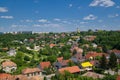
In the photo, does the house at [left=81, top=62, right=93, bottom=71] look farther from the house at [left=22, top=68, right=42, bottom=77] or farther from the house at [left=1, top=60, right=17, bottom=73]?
the house at [left=1, top=60, right=17, bottom=73]

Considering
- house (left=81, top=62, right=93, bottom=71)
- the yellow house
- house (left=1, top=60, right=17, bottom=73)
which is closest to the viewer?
house (left=81, top=62, right=93, bottom=71)

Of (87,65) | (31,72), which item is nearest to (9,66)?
(31,72)

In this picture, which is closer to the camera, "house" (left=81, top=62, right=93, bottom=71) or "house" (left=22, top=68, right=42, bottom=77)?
"house" (left=22, top=68, right=42, bottom=77)

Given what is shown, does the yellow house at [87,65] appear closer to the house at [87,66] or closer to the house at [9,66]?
the house at [87,66]

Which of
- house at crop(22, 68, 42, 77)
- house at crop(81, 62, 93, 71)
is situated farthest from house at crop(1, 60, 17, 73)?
house at crop(81, 62, 93, 71)

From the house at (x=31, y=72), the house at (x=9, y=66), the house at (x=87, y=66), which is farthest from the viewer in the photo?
the house at (x=9, y=66)

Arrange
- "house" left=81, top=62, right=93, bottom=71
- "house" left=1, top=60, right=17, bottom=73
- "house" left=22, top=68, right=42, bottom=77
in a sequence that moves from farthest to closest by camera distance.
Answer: "house" left=1, top=60, right=17, bottom=73
"house" left=81, top=62, right=93, bottom=71
"house" left=22, top=68, right=42, bottom=77

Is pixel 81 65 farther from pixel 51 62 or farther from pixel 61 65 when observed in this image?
pixel 51 62

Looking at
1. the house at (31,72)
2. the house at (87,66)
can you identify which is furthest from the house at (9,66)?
the house at (87,66)

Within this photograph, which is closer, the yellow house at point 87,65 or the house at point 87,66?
the house at point 87,66

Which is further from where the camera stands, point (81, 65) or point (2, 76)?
point (81, 65)

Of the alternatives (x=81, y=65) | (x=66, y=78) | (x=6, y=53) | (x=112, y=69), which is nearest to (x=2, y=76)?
(x=66, y=78)
